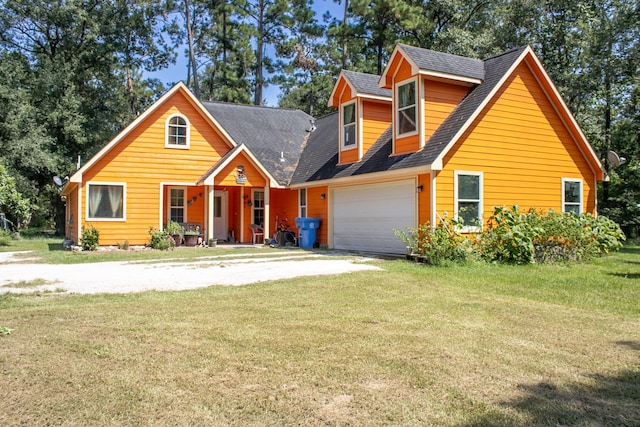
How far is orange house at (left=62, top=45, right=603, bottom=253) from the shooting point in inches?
563

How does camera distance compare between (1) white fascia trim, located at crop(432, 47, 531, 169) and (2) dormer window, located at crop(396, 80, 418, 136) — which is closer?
(1) white fascia trim, located at crop(432, 47, 531, 169)

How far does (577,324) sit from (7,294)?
8220 mm

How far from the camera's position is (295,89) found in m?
39.9

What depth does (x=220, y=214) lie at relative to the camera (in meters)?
22.8

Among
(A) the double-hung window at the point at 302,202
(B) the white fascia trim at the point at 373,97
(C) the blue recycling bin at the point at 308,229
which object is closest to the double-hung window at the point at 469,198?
(B) the white fascia trim at the point at 373,97

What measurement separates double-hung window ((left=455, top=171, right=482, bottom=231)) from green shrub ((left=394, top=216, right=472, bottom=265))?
2.85 feet

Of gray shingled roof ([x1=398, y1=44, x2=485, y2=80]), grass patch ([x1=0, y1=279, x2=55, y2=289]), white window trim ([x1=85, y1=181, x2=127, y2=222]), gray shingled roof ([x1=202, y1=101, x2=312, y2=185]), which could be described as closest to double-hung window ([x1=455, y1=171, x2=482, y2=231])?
gray shingled roof ([x1=398, y1=44, x2=485, y2=80])

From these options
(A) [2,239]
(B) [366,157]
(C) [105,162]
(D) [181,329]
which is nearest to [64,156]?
(A) [2,239]

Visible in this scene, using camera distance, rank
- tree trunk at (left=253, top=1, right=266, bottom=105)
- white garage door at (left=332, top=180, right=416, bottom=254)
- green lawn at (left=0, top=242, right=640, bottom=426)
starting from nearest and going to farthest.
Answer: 1. green lawn at (left=0, top=242, right=640, bottom=426)
2. white garage door at (left=332, top=180, right=416, bottom=254)
3. tree trunk at (left=253, top=1, right=266, bottom=105)

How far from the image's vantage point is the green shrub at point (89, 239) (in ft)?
58.7

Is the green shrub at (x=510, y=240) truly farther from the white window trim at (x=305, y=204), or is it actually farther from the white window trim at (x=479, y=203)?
the white window trim at (x=305, y=204)

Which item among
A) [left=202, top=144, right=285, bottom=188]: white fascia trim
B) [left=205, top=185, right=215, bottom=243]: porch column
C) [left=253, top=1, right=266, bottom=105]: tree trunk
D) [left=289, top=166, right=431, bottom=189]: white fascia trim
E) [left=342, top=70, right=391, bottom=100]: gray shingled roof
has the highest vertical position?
[left=253, top=1, right=266, bottom=105]: tree trunk

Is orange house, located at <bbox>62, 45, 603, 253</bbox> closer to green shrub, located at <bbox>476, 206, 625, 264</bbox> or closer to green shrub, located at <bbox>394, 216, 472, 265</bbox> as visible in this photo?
green shrub, located at <bbox>394, 216, 472, 265</bbox>

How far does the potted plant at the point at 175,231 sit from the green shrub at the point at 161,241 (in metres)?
0.29
